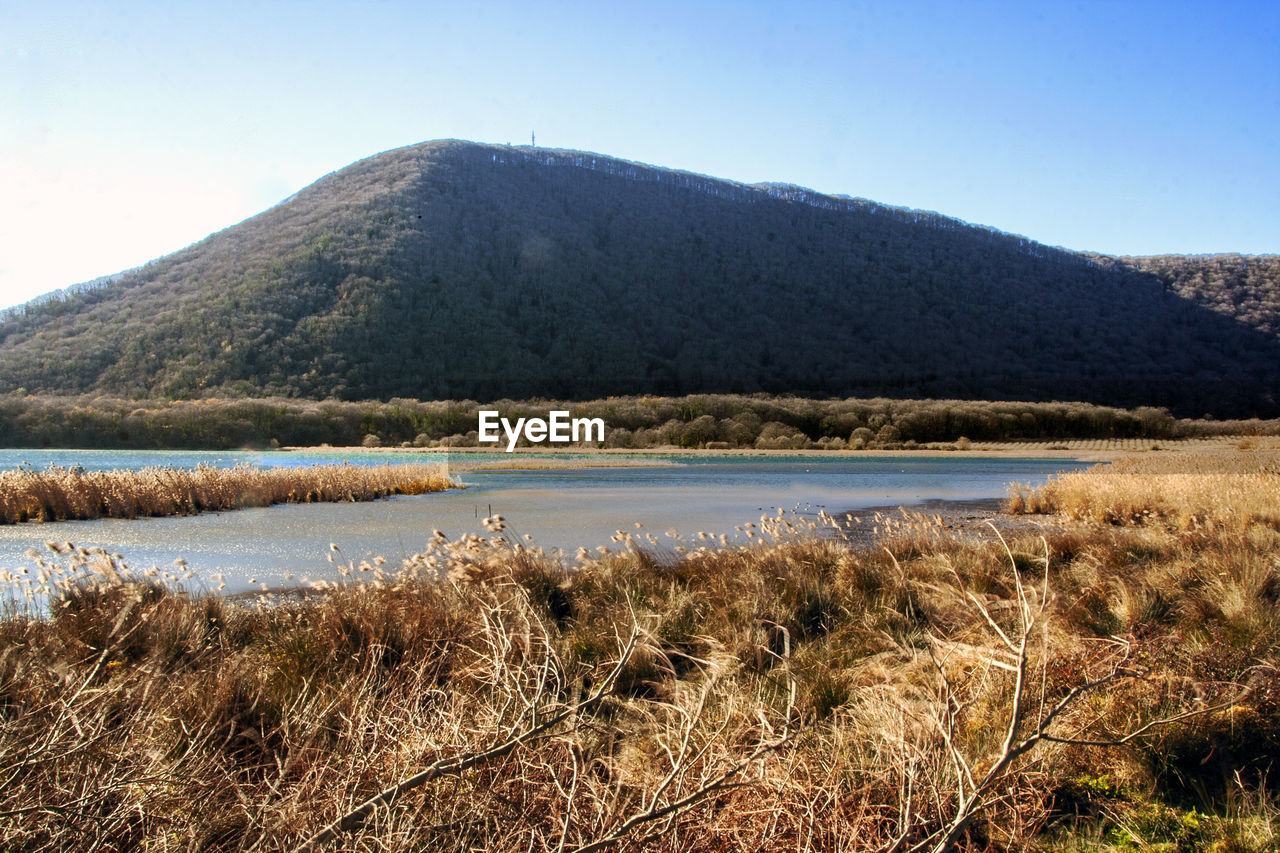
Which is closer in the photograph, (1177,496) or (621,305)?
(1177,496)

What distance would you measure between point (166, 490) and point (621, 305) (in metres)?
55.1

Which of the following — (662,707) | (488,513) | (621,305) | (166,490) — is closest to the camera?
(662,707)

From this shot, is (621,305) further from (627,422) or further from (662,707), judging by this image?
(662,707)

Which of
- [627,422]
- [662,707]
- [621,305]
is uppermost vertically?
[621,305]

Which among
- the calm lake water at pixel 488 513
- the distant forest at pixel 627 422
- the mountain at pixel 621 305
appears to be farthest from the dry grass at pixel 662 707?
the mountain at pixel 621 305

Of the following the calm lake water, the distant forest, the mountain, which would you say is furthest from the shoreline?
the calm lake water

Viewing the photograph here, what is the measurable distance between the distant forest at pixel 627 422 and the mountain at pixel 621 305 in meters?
4.40

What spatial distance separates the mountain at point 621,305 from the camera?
180ft

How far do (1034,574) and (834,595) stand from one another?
280cm

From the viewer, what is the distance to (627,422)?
A: 57531mm

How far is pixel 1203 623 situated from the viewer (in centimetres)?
643

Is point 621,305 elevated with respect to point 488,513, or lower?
elevated

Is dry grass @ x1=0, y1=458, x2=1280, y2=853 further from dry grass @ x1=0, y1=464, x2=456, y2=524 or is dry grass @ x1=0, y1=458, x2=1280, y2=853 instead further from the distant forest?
the distant forest

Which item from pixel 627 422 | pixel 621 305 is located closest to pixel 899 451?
pixel 627 422
